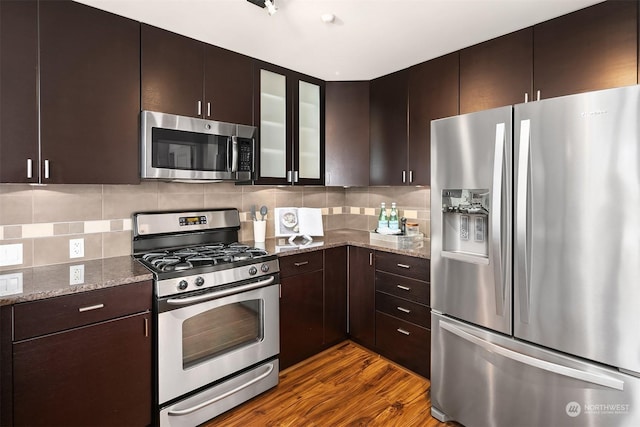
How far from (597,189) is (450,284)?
84 cm

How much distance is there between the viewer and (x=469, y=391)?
1.88 metres

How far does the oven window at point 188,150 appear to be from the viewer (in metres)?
2.10

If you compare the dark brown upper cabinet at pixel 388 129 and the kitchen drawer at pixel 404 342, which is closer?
the kitchen drawer at pixel 404 342

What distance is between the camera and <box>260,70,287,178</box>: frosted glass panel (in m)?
2.69

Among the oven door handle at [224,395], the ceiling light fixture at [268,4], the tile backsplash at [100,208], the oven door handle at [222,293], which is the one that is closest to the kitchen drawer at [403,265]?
the tile backsplash at [100,208]

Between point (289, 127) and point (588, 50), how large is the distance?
198cm

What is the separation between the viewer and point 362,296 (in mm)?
2850

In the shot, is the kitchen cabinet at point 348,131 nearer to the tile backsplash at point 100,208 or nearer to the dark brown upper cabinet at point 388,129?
the dark brown upper cabinet at point 388,129

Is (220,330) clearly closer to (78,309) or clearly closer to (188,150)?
(78,309)

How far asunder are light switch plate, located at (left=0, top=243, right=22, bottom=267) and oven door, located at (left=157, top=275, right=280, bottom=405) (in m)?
0.86

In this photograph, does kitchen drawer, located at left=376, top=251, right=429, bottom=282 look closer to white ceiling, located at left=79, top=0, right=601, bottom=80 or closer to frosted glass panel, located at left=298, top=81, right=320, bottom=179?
frosted glass panel, located at left=298, top=81, right=320, bottom=179

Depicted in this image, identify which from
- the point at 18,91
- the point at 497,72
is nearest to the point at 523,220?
the point at 497,72

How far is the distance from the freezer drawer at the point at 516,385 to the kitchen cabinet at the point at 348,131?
154cm

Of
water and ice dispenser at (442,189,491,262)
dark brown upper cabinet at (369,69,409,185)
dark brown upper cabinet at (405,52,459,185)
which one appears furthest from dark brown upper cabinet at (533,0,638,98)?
dark brown upper cabinet at (369,69,409,185)
